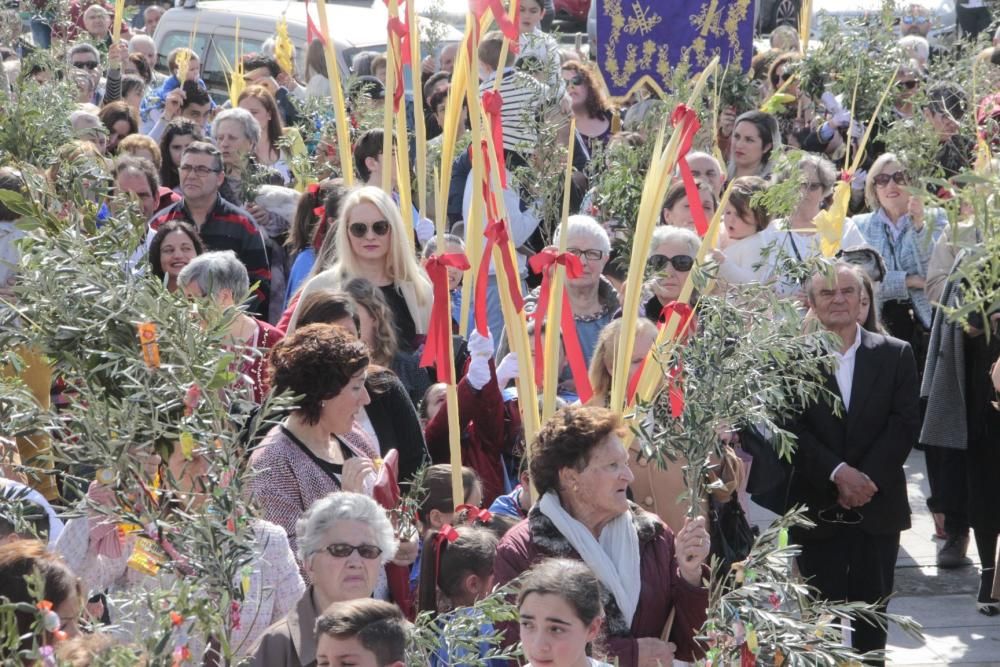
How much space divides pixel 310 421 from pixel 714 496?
51.5 inches

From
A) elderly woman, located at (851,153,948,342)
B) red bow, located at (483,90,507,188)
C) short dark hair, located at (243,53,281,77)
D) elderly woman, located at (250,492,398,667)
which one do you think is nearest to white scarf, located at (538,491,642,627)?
elderly woman, located at (250,492,398,667)

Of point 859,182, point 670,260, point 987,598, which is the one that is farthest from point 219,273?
point 859,182

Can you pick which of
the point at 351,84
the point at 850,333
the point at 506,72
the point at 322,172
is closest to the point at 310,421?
the point at 850,333

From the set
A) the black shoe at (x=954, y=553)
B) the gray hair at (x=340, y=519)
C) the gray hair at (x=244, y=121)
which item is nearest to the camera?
the gray hair at (x=340, y=519)

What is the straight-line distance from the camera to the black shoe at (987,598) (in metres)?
7.25

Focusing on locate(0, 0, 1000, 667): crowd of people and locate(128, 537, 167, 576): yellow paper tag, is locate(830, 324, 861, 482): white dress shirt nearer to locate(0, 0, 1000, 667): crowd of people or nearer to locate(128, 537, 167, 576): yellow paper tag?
locate(0, 0, 1000, 667): crowd of people

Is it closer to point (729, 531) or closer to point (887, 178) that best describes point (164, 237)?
point (729, 531)

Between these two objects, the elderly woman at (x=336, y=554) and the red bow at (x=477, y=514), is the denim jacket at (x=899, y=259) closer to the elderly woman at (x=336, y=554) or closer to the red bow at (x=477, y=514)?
the red bow at (x=477, y=514)

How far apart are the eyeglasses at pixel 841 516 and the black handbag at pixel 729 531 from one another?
1.45m

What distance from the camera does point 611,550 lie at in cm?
461

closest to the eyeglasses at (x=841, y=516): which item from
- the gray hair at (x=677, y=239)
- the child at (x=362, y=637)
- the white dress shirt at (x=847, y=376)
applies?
the white dress shirt at (x=847, y=376)

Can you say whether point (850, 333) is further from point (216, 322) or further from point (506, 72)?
point (216, 322)

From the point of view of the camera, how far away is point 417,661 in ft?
12.2

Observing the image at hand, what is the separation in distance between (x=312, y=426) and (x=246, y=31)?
429 inches
